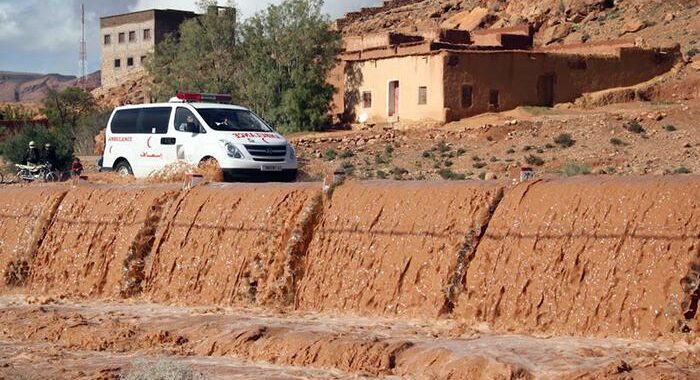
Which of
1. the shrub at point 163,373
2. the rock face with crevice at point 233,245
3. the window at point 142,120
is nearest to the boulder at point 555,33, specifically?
the window at point 142,120

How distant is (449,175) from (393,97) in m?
13.3

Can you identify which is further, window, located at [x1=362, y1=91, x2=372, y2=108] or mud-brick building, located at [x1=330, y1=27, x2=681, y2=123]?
window, located at [x1=362, y1=91, x2=372, y2=108]

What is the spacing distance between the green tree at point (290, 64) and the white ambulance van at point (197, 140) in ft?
75.4

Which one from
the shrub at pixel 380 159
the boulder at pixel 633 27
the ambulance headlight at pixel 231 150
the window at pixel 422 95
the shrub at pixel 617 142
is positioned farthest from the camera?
the boulder at pixel 633 27

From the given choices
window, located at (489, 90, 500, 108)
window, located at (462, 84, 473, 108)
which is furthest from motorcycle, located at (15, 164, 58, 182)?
window, located at (489, 90, 500, 108)

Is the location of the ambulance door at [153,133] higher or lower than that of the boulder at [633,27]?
lower

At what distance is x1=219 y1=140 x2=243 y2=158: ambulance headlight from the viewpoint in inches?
898

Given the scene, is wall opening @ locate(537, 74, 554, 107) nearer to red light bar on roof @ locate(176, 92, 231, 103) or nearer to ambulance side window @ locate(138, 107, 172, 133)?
red light bar on roof @ locate(176, 92, 231, 103)

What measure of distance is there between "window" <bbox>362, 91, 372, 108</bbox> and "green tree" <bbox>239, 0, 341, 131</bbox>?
1.69 m

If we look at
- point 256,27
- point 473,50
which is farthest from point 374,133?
point 256,27

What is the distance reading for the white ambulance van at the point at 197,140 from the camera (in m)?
23.0

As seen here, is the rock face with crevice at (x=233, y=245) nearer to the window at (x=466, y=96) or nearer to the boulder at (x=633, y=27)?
the window at (x=466, y=96)

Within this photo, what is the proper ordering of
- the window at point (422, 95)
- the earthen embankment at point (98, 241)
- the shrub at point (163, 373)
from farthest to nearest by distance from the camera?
the window at point (422, 95) → the earthen embankment at point (98, 241) → the shrub at point (163, 373)

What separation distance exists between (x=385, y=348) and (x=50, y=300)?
8.33m
